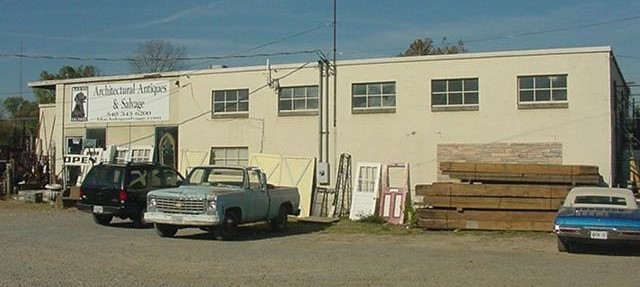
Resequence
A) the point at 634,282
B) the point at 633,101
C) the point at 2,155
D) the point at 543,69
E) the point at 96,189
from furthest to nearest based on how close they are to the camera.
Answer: the point at 2,155 → the point at 633,101 → the point at 543,69 → the point at 96,189 → the point at 634,282

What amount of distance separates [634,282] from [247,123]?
61.1 feet

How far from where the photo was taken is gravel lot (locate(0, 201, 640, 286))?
11469 millimetres

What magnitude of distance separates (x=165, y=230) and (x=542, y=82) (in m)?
12.8

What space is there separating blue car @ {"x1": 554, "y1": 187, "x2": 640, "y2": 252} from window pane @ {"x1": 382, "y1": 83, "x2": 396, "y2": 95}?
390 inches

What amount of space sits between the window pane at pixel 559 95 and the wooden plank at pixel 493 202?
432cm

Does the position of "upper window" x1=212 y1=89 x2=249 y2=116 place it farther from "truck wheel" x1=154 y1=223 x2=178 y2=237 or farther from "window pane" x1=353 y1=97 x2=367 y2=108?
"truck wheel" x1=154 y1=223 x2=178 y2=237

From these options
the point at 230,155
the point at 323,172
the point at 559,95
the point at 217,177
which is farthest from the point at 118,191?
the point at 559,95

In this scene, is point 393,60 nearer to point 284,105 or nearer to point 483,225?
point 284,105

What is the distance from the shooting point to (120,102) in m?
31.2

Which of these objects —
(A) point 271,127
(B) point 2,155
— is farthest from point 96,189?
(B) point 2,155

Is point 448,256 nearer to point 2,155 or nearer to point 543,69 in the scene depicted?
point 543,69

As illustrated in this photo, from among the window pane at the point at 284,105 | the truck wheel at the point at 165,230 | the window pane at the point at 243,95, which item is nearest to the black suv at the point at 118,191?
the truck wheel at the point at 165,230

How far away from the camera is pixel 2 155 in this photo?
126ft

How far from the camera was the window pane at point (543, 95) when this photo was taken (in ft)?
78.9
